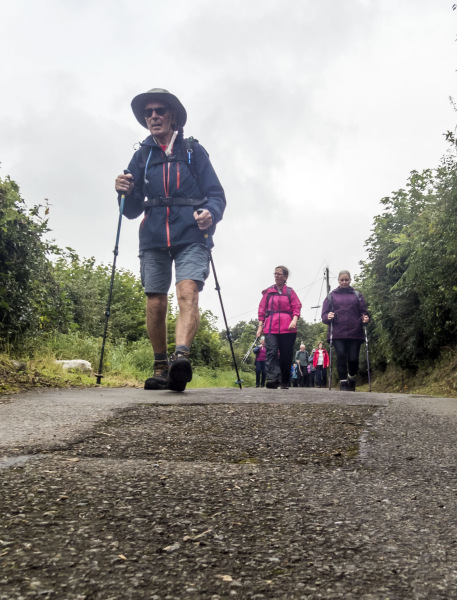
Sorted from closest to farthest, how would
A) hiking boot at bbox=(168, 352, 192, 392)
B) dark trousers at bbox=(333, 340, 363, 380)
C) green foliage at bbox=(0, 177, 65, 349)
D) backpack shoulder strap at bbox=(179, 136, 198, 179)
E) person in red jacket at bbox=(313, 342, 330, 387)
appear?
hiking boot at bbox=(168, 352, 192, 392), backpack shoulder strap at bbox=(179, 136, 198, 179), green foliage at bbox=(0, 177, 65, 349), dark trousers at bbox=(333, 340, 363, 380), person in red jacket at bbox=(313, 342, 330, 387)

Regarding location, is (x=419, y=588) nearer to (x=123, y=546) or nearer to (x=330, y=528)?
(x=330, y=528)

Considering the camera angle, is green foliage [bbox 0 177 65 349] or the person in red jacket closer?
green foliage [bbox 0 177 65 349]

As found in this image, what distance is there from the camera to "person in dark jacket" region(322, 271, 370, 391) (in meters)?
9.26

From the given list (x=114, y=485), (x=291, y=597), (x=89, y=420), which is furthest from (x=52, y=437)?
(x=291, y=597)

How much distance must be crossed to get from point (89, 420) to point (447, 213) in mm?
7812

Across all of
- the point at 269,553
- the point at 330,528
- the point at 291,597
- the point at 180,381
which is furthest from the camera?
the point at 180,381

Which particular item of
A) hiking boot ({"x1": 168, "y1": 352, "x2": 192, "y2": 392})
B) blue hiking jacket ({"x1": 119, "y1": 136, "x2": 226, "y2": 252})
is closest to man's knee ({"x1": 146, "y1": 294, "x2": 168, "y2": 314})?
blue hiking jacket ({"x1": 119, "y1": 136, "x2": 226, "y2": 252})

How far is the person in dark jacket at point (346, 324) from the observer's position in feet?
30.4

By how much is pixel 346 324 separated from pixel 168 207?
15.4 feet

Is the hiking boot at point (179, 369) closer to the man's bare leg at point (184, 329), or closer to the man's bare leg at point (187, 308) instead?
the man's bare leg at point (184, 329)

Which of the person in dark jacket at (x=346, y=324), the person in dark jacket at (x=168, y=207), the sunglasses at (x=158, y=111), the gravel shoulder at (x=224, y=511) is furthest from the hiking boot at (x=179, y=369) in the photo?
the person in dark jacket at (x=346, y=324)

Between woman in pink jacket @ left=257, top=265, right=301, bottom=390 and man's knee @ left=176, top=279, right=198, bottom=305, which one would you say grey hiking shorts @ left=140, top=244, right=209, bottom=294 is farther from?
woman in pink jacket @ left=257, top=265, right=301, bottom=390

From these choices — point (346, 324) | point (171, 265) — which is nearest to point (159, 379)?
point (171, 265)

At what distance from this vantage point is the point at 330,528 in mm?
1503
